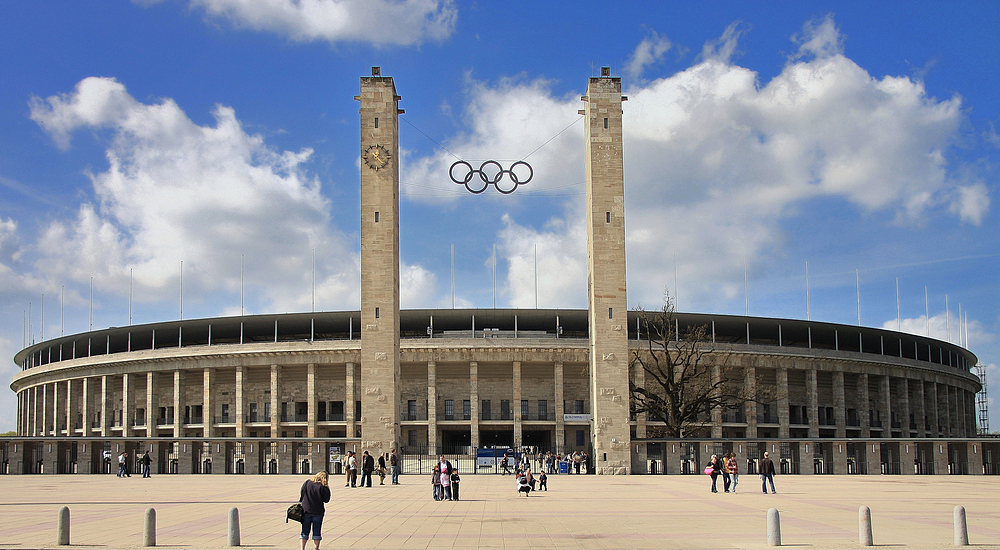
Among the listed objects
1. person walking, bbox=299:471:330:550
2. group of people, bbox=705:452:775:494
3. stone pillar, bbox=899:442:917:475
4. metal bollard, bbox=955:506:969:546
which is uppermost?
person walking, bbox=299:471:330:550

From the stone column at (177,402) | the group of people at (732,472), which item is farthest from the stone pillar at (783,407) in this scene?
the stone column at (177,402)

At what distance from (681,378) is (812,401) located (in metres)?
30.9

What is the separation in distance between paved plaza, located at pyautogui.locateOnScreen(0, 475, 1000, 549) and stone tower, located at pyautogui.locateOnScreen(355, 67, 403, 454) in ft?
41.1

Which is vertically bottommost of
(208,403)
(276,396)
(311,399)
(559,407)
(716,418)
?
(716,418)

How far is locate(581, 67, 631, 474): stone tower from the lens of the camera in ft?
154

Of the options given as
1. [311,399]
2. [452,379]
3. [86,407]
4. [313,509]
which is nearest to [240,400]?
[311,399]

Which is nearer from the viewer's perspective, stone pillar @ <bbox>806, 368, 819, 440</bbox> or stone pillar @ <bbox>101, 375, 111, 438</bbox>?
stone pillar @ <bbox>806, 368, 819, 440</bbox>

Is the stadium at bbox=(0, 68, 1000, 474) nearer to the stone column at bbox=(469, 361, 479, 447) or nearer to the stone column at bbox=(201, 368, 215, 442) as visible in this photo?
the stone column at bbox=(201, 368, 215, 442)

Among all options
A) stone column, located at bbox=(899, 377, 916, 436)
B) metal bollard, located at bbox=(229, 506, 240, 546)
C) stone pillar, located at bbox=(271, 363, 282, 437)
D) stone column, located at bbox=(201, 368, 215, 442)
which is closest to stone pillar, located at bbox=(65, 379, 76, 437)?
stone column, located at bbox=(201, 368, 215, 442)

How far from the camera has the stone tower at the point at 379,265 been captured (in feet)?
155

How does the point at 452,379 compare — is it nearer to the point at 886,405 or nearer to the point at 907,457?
the point at 907,457

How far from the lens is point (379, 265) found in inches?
1918

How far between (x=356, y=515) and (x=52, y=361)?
84564mm

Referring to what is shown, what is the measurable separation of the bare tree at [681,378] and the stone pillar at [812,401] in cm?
565
